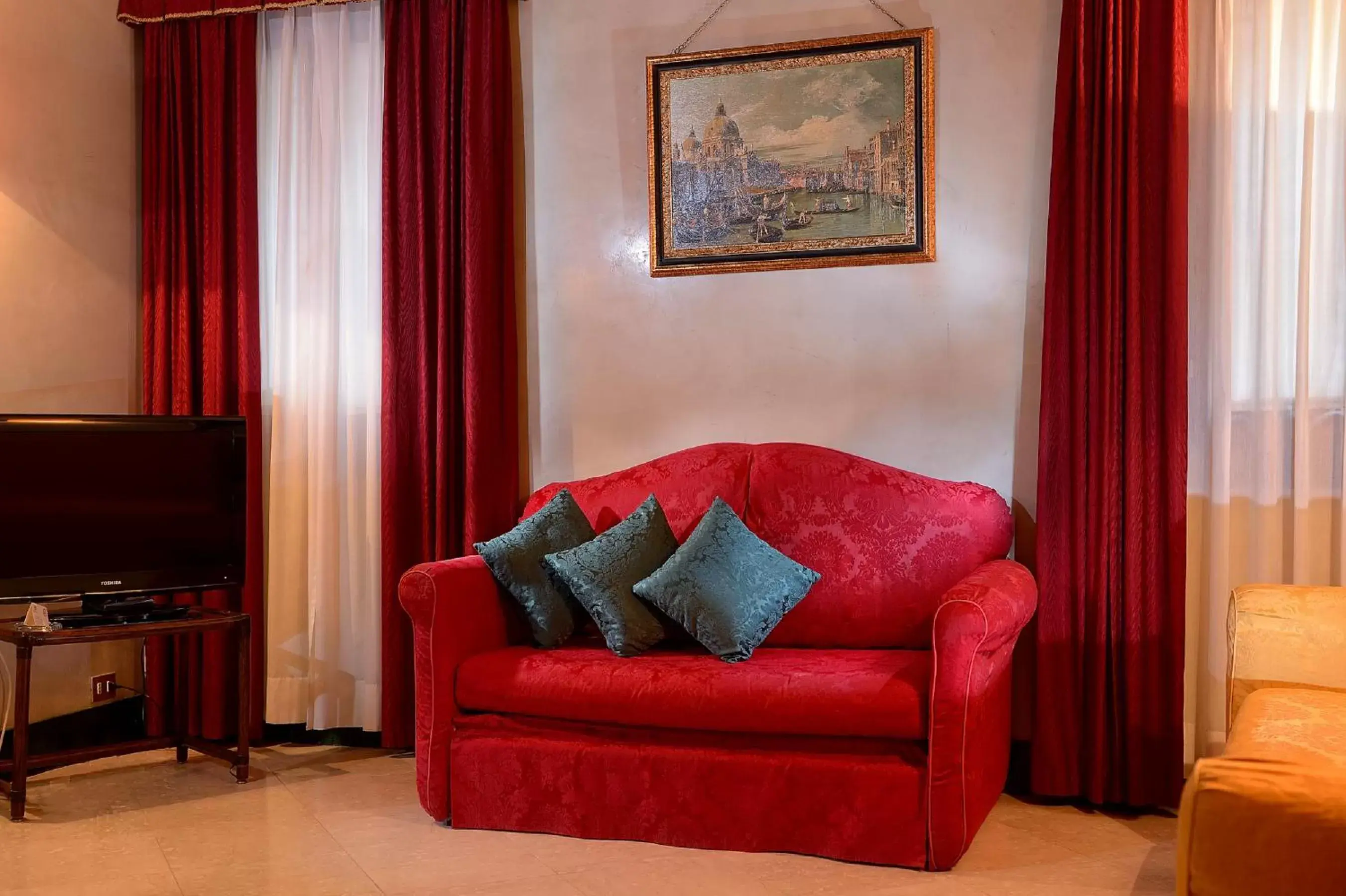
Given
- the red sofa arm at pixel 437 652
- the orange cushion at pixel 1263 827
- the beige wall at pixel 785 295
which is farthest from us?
the beige wall at pixel 785 295

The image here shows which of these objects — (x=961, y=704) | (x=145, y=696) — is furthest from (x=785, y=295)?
(x=145, y=696)

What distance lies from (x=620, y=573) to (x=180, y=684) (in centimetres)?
196

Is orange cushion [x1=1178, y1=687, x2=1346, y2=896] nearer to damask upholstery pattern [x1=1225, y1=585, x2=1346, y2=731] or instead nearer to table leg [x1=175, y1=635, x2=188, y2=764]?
damask upholstery pattern [x1=1225, y1=585, x2=1346, y2=731]

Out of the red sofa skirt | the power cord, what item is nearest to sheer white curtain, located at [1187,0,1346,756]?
the red sofa skirt

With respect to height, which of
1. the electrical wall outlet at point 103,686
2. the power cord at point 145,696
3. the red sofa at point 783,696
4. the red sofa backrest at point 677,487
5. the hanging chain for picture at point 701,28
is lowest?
the power cord at point 145,696

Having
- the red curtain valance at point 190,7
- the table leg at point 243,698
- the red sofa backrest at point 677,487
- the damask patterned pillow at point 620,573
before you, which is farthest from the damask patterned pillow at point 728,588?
the red curtain valance at point 190,7

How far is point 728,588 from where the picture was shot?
329cm

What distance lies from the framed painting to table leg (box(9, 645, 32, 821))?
2270 mm

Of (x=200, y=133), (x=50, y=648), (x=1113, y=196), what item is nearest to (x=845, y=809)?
(x=1113, y=196)

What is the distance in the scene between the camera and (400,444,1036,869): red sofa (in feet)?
9.41

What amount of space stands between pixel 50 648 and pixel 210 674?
526 mm

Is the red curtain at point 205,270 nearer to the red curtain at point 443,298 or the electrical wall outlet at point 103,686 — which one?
the electrical wall outlet at point 103,686

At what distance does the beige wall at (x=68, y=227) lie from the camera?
392 centimetres

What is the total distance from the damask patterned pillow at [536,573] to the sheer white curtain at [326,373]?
3.09 feet
